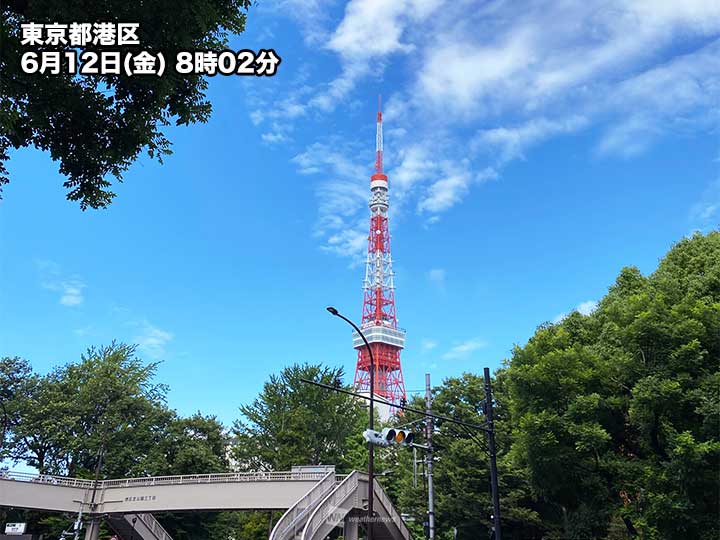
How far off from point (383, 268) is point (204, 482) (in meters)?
57.3

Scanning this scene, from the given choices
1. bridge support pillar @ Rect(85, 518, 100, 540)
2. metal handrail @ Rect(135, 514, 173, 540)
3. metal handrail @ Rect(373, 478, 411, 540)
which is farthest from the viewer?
metal handrail @ Rect(135, 514, 173, 540)

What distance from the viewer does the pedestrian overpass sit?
2200 cm

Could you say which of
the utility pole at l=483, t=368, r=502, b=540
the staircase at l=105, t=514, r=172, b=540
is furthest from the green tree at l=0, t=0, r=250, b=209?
the staircase at l=105, t=514, r=172, b=540

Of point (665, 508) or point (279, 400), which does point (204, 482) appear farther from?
point (665, 508)

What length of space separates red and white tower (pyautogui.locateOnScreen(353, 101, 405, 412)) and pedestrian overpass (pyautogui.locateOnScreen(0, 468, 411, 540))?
153 feet

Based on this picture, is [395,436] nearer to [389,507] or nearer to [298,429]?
[389,507]

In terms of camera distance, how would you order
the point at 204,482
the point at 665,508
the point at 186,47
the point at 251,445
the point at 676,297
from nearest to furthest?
the point at 186,47 → the point at 665,508 → the point at 676,297 → the point at 204,482 → the point at 251,445

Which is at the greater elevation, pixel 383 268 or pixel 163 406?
pixel 383 268

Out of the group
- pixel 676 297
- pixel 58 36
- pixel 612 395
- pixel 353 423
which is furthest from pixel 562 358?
pixel 353 423

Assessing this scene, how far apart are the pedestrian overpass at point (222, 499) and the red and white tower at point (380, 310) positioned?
153 ft

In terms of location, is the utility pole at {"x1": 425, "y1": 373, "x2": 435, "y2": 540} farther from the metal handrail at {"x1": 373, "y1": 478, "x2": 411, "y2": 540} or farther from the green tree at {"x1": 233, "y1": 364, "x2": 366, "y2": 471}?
the green tree at {"x1": 233, "y1": 364, "x2": 366, "y2": 471}

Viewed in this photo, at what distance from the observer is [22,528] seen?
28.6m

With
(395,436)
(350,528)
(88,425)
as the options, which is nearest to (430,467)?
(350,528)

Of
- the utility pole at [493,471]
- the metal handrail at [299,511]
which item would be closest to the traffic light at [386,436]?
the utility pole at [493,471]
